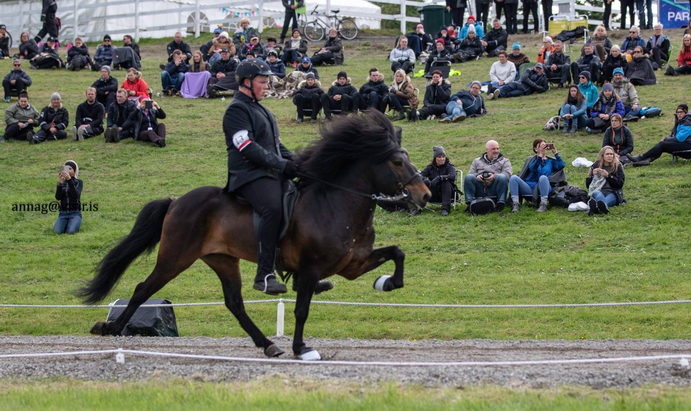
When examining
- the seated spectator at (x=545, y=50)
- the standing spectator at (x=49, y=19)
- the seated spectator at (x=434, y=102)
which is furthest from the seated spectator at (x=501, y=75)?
the standing spectator at (x=49, y=19)

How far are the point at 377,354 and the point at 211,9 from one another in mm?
32975

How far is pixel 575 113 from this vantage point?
19.8 metres

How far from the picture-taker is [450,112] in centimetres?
2231

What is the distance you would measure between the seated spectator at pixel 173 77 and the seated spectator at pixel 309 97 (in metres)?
6.32

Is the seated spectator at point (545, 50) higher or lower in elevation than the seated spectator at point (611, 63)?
higher

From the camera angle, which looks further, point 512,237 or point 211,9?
point 211,9

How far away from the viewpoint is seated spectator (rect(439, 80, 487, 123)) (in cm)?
2208

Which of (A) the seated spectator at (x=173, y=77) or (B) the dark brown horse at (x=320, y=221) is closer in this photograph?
(B) the dark brown horse at (x=320, y=221)

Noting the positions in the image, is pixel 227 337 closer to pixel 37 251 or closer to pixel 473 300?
pixel 473 300

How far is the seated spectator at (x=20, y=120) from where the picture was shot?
22219mm

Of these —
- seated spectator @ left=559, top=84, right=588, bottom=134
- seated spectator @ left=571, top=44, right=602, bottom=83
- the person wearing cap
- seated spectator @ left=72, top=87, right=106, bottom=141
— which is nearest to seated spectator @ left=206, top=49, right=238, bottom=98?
the person wearing cap

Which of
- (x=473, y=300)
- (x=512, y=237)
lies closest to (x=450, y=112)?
(x=512, y=237)

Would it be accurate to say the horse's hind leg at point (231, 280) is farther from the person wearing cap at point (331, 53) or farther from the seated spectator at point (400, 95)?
the person wearing cap at point (331, 53)

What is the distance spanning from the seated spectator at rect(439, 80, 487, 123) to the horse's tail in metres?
14.1
